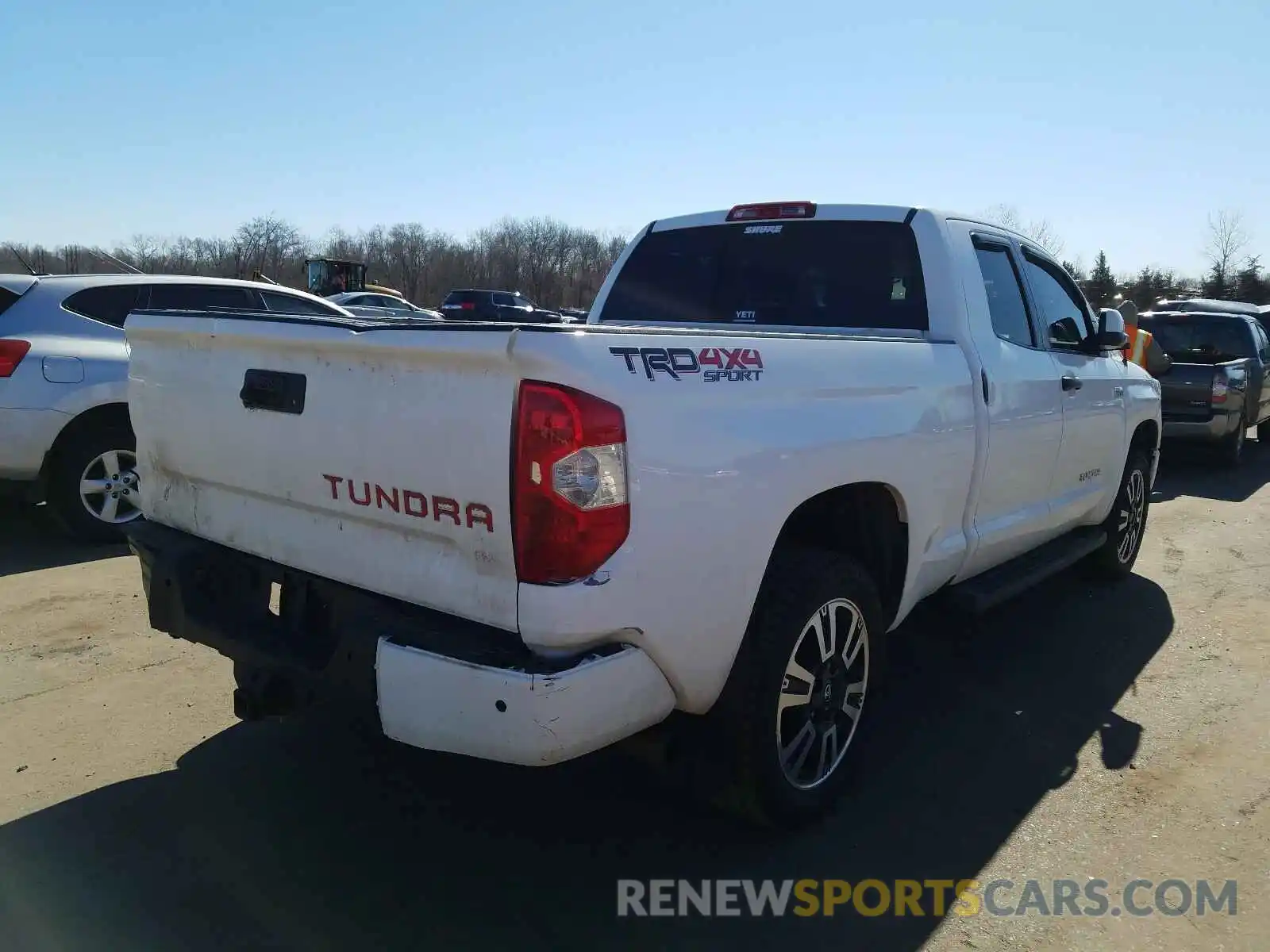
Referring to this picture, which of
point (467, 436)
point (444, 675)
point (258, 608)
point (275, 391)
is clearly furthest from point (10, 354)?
point (444, 675)

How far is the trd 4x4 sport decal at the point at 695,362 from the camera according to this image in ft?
7.54

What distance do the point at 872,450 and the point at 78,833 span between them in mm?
2753

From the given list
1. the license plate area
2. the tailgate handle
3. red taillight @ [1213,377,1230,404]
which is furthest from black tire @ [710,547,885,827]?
red taillight @ [1213,377,1230,404]

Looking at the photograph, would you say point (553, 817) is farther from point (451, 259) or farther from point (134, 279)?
point (451, 259)

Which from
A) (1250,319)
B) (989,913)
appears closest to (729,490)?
A: (989,913)

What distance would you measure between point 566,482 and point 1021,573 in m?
2.86

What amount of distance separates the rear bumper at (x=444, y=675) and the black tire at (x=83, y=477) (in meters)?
3.76

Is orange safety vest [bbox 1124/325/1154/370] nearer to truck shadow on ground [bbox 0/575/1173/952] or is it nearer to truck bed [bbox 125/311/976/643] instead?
truck shadow on ground [bbox 0/575/1173/952]

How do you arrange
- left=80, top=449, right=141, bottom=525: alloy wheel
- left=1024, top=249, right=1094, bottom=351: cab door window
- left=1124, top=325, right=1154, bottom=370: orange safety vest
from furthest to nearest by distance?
left=1124, top=325, right=1154, bottom=370: orange safety vest < left=80, top=449, right=141, bottom=525: alloy wheel < left=1024, top=249, right=1094, bottom=351: cab door window

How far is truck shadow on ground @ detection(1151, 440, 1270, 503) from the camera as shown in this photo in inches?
372

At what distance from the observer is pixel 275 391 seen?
2738 mm

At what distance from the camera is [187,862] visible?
2.77 metres

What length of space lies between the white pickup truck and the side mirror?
1.10 m

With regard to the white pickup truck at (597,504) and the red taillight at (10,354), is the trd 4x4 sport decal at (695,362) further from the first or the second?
the red taillight at (10,354)
